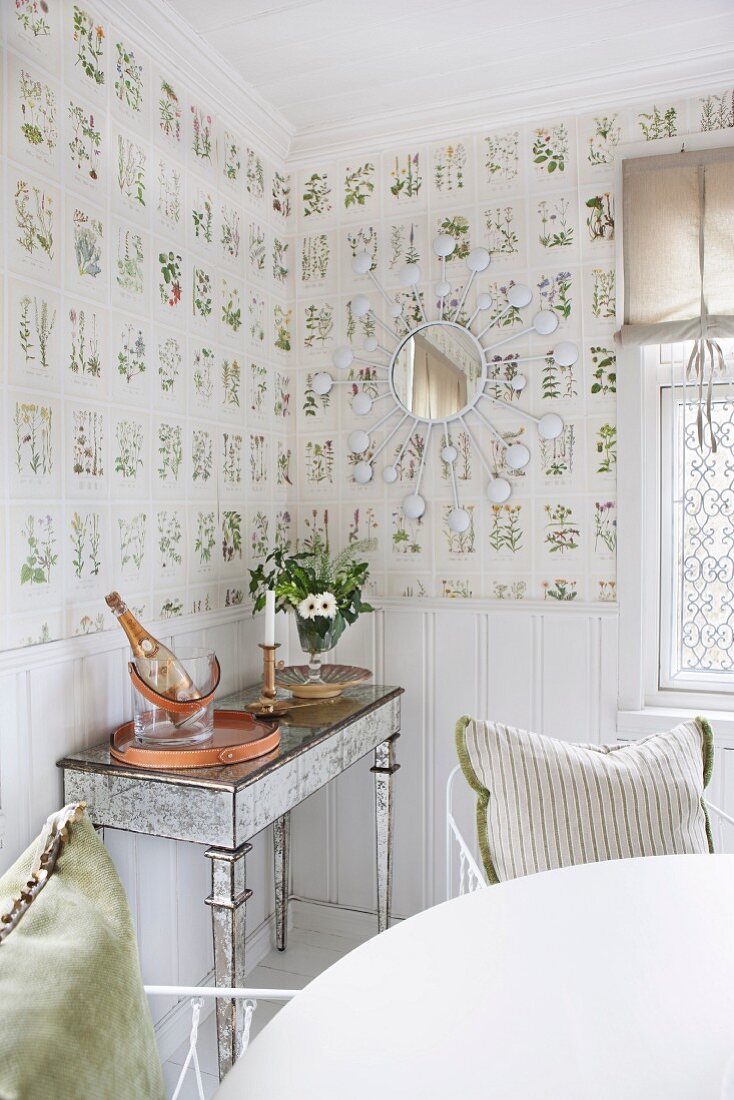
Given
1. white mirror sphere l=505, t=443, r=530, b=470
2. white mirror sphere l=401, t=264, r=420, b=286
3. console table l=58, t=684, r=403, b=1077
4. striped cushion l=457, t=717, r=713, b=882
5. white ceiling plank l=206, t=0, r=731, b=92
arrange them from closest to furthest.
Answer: striped cushion l=457, t=717, r=713, b=882 → console table l=58, t=684, r=403, b=1077 → white ceiling plank l=206, t=0, r=731, b=92 → white mirror sphere l=505, t=443, r=530, b=470 → white mirror sphere l=401, t=264, r=420, b=286

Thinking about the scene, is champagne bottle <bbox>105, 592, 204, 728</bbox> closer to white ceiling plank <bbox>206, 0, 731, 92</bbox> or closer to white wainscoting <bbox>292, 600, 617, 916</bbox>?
white wainscoting <bbox>292, 600, 617, 916</bbox>

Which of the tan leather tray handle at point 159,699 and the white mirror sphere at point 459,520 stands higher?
the white mirror sphere at point 459,520

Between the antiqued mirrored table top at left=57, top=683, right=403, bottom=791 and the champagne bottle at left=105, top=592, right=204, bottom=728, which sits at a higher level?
the champagne bottle at left=105, top=592, right=204, bottom=728

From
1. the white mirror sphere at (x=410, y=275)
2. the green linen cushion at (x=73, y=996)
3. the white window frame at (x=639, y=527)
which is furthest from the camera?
the white mirror sphere at (x=410, y=275)

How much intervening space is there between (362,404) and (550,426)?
615 mm

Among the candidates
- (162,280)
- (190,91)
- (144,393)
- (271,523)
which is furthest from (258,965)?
(190,91)

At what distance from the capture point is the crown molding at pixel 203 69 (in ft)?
6.49

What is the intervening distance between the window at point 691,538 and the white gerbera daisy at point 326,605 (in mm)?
957

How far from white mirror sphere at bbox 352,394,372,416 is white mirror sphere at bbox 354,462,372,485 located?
0.17 m

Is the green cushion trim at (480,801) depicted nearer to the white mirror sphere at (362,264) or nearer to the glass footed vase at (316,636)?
the glass footed vase at (316,636)

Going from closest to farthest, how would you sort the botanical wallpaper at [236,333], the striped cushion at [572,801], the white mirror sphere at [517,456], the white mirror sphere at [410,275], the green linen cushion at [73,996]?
the green linen cushion at [73,996], the striped cushion at [572,801], the botanical wallpaper at [236,333], the white mirror sphere at [517,456], the white mirror sphere at [410,275]

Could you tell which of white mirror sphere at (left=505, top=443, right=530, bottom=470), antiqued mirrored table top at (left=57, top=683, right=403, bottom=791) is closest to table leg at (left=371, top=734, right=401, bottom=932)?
antiqued mirrored table top at (left=57, top=683, right=403, bottom=791)

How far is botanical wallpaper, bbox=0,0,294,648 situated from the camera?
5.54 feet

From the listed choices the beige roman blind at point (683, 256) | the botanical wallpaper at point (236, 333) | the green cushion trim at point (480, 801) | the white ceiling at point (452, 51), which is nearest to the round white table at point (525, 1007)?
the green cushion trim at point (480, 801)
